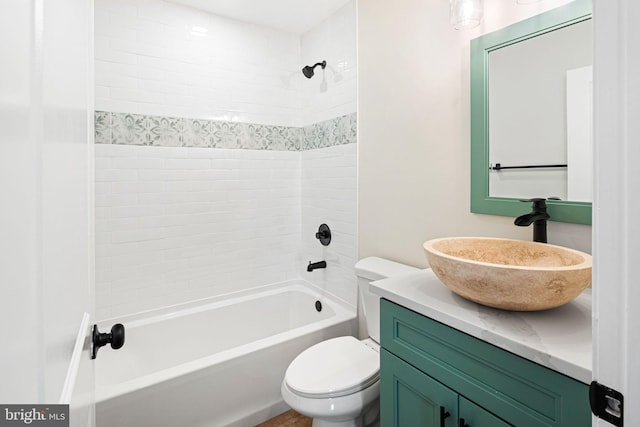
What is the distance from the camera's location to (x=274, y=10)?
2.18m

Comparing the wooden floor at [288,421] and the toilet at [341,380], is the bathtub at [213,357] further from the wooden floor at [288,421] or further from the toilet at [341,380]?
the toilet at [341,380]

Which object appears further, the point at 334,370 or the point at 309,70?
the point at 309,70

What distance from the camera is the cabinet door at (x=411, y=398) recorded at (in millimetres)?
886

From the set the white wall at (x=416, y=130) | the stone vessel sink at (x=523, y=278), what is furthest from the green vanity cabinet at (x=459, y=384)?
the white wall at (x=416, y=130)

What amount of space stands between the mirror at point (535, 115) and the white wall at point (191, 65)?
5.20 feet

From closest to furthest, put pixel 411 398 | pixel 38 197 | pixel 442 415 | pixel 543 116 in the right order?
pixel 38 197, pixel 442 415, pixel 411 398, pixel 543 116

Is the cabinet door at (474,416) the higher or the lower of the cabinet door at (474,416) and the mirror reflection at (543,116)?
the lower

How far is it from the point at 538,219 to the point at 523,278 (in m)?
0.44

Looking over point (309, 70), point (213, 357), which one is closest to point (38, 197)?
point (213, 357)

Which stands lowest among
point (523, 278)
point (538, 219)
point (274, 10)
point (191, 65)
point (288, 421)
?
point (288, 421)

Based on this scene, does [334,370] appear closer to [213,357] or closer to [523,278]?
[213,357]

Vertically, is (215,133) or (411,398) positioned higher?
(215,133)

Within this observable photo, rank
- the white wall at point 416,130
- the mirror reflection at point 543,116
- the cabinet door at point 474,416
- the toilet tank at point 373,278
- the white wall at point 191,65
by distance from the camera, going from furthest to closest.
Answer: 1. the white wall at point 191,65
2. the toilet tank at point 373,278
3. the white wall at point 416,130
4. the mirror reflection at point 543,116
5. the cabinet door at point 474,416

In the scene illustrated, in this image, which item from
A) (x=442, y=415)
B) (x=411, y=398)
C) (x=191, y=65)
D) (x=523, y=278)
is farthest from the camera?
(x=191, y=65)
